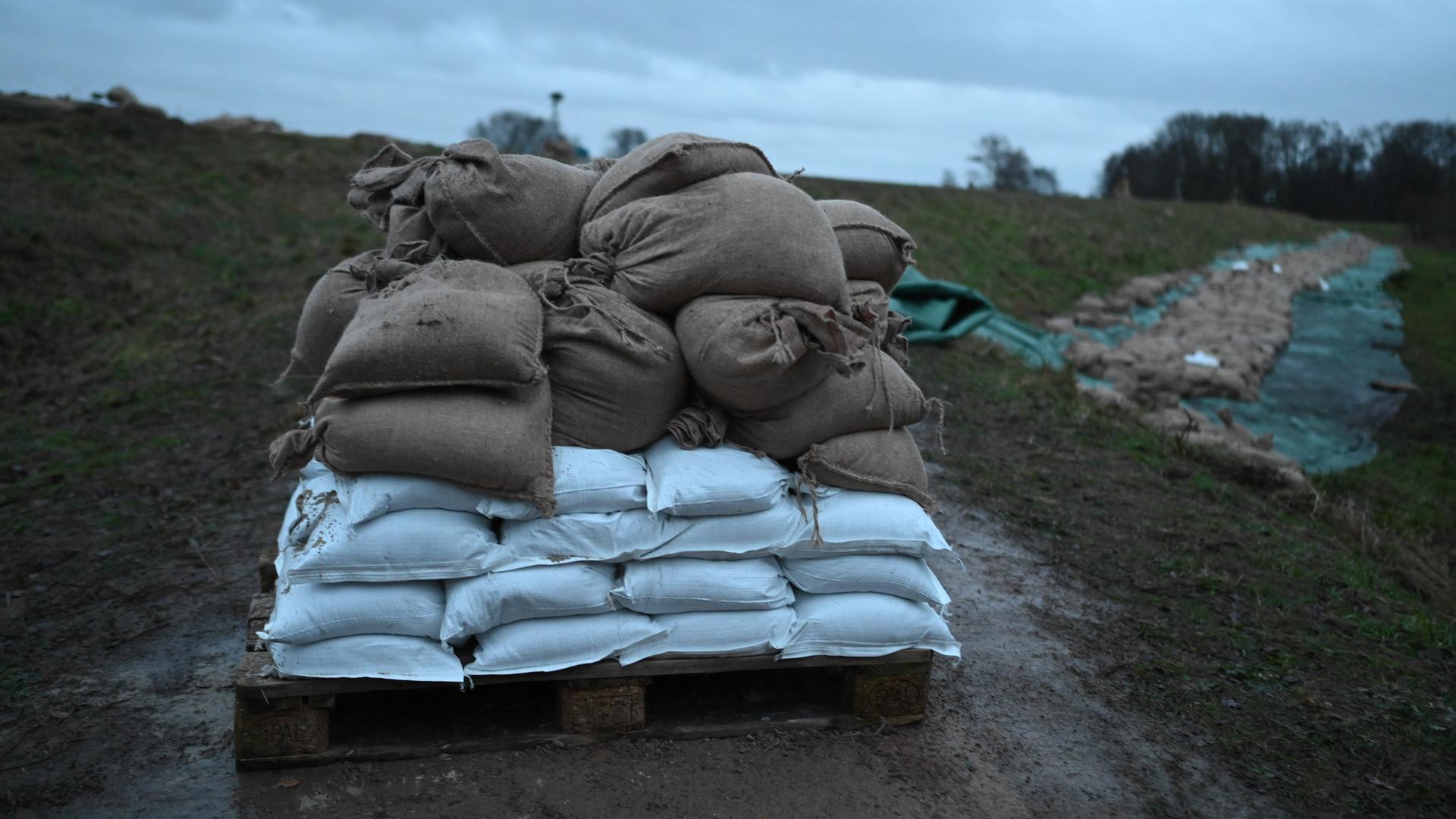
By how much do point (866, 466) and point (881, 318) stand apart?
55cm

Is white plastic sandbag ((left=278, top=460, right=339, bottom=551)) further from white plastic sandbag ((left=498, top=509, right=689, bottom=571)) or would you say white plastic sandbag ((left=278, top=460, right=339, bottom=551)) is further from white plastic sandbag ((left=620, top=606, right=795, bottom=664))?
white plastic sandbag ((left=620, top=606, right=795, bottom=664))

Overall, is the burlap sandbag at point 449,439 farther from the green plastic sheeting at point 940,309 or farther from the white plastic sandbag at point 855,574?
the green plastic sheeting at point 940,309

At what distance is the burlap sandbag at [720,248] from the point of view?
2789mm

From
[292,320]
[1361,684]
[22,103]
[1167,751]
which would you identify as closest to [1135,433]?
[1361,684]

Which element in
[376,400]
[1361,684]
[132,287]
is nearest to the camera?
[376,400]

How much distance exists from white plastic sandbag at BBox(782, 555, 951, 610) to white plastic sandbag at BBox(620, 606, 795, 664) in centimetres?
12

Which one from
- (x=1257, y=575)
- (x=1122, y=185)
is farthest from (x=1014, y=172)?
(x=1257, y=575)

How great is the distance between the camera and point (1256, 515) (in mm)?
5320

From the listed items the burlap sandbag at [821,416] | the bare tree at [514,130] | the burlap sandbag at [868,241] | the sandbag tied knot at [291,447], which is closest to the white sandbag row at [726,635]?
the burlap sandbag at [821,416]

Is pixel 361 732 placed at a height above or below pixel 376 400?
below

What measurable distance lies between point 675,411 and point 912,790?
1.18 meters

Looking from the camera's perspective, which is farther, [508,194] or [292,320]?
[292,320]

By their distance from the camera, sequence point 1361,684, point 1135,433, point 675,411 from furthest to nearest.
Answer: point 1135,433 < point 1361,684 < point 675,411

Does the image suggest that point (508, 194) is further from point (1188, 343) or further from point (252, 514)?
point (1188, 343)
